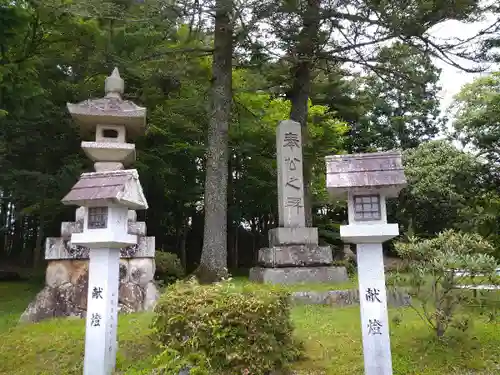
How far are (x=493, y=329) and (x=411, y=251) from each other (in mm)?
1766

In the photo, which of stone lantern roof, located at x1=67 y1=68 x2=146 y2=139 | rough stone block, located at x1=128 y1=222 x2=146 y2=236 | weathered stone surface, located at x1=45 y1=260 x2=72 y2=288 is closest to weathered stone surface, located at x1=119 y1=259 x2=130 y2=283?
rough stone block, located at x1=128 y1=222 x2=146 y2=236

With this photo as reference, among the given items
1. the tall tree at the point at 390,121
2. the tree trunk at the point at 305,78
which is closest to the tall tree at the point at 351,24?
the tree trunk at the point at 305,78

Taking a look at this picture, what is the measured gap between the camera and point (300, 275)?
930cm

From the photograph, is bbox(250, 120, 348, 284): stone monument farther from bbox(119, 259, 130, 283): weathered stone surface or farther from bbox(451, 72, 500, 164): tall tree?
bbox(451, 72, 500, 164): tall tree

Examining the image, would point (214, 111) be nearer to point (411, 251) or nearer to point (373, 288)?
point (411, 251)

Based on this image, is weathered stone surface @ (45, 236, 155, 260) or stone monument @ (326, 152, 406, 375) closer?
stone monument @ (326, 152, 406, 375)

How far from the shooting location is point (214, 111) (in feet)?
32.0

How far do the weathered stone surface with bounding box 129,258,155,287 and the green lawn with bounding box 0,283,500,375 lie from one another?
0.69 m

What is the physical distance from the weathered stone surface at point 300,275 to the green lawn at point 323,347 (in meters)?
2.05


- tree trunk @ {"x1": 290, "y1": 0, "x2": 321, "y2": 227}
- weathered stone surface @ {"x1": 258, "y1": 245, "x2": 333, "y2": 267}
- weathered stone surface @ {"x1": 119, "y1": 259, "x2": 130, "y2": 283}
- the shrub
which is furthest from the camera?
the shrub

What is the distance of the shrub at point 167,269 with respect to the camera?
1005cm

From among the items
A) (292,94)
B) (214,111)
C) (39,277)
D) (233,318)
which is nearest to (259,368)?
(233,318)

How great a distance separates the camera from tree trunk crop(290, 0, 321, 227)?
31.7 feet

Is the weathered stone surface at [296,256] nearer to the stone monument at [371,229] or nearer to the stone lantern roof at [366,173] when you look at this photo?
the stone lantern roof at [366,173]
